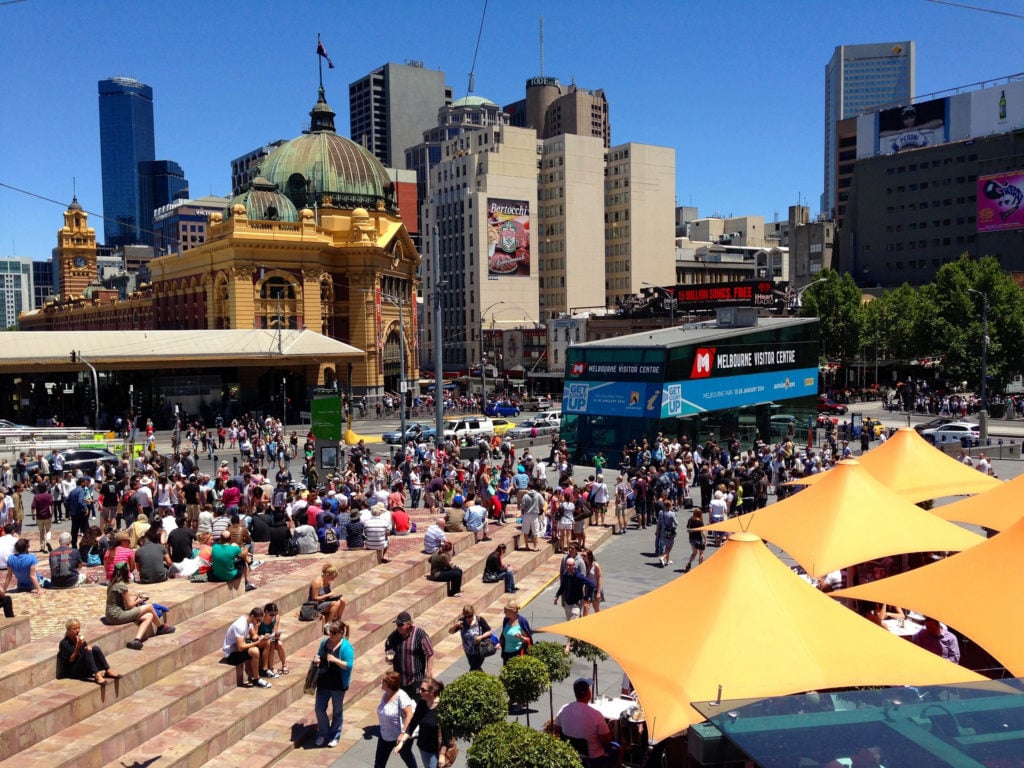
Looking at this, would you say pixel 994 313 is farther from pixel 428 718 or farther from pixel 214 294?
pixel 428 718

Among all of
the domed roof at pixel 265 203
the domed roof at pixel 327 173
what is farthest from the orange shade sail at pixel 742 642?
the domed roof at pixel 327 173

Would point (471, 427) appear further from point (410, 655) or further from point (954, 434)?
point (410, 655)

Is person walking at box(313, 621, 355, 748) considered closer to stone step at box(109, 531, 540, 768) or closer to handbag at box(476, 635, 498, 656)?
stone step at box(109, 531, 540, 768)

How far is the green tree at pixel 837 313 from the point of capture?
66562 millimetres

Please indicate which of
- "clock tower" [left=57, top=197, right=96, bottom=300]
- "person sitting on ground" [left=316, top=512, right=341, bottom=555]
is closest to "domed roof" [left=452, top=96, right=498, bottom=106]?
"clock tower" [left=57, top=197, right=96, bottom=300]

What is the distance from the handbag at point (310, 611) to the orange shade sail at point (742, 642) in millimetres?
4710

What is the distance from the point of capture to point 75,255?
130750 mm

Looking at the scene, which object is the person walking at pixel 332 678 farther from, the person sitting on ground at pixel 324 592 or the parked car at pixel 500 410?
the parked car at pixel 500 410

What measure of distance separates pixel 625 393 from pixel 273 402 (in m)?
31.0

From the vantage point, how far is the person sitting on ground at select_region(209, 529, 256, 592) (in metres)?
12.8

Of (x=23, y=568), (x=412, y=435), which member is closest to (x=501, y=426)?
(x=412, y=435)

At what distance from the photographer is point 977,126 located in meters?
97.7

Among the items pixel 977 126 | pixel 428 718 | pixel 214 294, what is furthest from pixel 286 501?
pixel 977 126

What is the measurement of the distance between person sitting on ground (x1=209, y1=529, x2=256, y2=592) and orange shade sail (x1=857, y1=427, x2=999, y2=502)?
11178 millimetres
